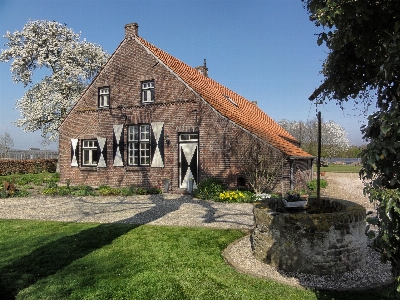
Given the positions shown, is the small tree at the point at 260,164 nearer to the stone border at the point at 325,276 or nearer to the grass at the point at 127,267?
the grass at the point at 127,267

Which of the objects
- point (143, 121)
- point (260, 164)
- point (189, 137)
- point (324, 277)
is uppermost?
point (143, 121)

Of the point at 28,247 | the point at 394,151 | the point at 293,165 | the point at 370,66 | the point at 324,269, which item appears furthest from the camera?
the point at 293,165

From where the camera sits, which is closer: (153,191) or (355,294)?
(355,294)

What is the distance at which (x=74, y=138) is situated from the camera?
63.4 ft

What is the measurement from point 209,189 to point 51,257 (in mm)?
8559

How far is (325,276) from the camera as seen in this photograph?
544cm

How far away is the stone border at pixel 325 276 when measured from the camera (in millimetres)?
5055

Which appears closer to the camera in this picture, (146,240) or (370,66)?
(370,66)

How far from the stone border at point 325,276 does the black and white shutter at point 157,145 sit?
10.5m

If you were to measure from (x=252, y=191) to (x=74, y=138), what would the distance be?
1119cm

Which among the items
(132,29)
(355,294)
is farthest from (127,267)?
(132,29)

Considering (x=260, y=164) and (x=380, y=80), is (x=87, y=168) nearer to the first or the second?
(x=260, y=164)

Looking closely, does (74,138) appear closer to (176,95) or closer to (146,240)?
(176,95)

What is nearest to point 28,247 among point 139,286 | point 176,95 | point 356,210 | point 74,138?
point 139,286
